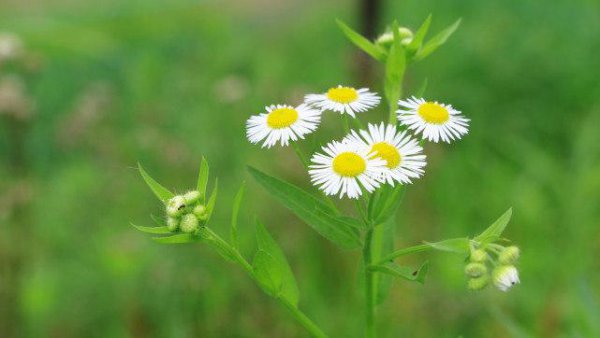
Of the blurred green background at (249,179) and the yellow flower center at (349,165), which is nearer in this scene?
the yellow flower center at (349,165)

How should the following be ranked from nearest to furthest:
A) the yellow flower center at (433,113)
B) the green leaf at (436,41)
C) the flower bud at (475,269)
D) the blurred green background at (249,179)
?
the flower bud at (475,269), the yellow flower center at (433,113), the green leaf at (436,41), the blurred green background at (249,179)

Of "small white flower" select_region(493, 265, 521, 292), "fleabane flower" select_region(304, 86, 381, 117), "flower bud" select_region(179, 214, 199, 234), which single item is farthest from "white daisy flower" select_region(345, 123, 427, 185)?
"flower bud" select_region(179, 214, 199, 234)

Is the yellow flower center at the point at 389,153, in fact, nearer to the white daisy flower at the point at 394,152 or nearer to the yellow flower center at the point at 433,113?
the white daisy flower at the point at 394,152

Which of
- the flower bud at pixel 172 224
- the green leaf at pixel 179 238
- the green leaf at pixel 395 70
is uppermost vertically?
the green leaf at pixel 395 70

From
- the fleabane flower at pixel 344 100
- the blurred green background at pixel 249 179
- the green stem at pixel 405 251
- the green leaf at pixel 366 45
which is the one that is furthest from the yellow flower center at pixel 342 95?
the blurred green background at pixel 249 179

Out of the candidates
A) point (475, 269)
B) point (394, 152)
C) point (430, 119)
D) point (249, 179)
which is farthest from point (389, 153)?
point (249, 179)

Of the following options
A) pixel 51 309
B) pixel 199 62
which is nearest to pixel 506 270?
pixel 51 309

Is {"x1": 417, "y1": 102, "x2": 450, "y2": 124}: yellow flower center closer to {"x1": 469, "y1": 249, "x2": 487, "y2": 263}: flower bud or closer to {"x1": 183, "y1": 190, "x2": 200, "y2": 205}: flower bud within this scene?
{"x1": 469, "y1": 249, "x2": 487, "y2": 263}: flower bud
